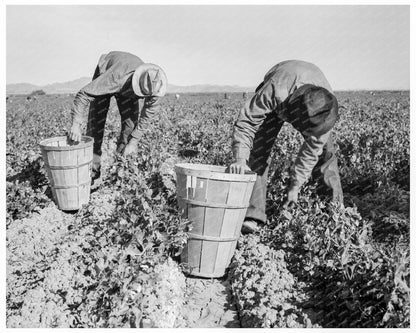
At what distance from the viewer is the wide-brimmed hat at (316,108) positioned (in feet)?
10.5

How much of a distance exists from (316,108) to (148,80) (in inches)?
85.6

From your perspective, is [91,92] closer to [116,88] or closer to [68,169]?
[116,88]

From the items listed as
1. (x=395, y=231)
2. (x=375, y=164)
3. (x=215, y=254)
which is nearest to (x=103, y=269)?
(x=215, y=254)

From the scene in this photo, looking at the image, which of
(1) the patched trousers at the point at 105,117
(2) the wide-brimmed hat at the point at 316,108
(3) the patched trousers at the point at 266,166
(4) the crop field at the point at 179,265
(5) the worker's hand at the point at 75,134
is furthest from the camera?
(1) the patched trousers at the point at 105,117

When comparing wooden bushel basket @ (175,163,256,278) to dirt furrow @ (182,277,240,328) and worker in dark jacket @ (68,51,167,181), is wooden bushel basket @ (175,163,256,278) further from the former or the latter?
worker in dark jacket @ (68,51,167,181)

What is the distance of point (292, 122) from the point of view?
353 cm

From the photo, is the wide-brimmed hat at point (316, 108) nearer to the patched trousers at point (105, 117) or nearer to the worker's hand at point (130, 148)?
the worker's hand at point (130, 148)

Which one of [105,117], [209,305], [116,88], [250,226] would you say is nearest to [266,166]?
[250,226]

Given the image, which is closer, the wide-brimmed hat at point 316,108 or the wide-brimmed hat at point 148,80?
the wide-brimmed hat at point 316,108

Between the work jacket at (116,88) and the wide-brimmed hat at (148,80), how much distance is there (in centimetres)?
17

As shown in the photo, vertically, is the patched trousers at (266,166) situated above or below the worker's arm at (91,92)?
below

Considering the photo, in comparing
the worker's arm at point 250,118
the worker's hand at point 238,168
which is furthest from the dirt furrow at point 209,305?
the worker's arm at point 250,118

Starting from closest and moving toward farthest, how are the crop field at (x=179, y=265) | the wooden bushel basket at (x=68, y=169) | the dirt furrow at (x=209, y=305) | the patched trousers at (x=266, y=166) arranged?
the crop field at (x=179, y=265) < the dirt furrow at (x=209, y=305) < the patched trousers at (x=266, y=166) < the wooden bushel basket at (x=68, y=169)

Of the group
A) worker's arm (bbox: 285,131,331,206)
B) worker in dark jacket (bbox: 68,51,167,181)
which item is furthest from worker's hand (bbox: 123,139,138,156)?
worker's arm (bbox: 285,131,331,206)
